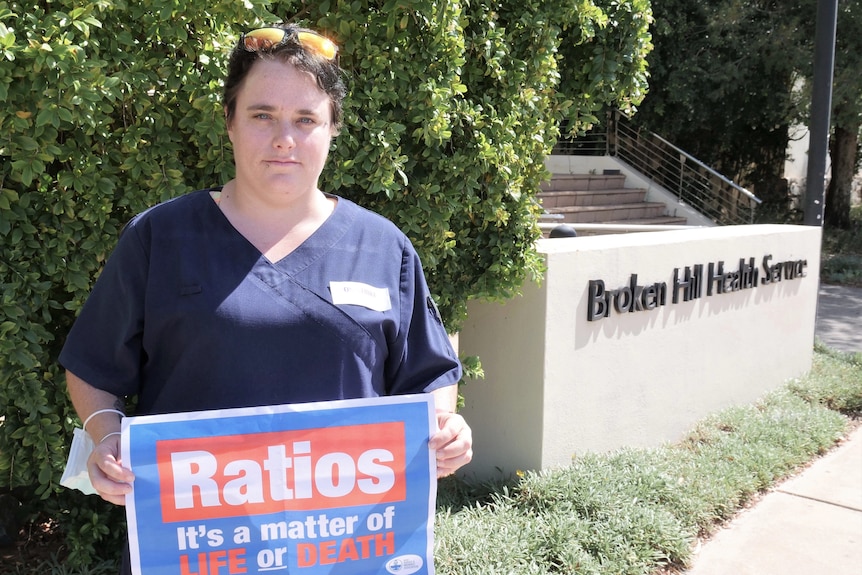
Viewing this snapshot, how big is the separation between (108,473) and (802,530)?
3904 millimetres

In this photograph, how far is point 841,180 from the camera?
60.7 ft

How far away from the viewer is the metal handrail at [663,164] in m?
16.4

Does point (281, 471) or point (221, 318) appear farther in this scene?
point (281, 471)

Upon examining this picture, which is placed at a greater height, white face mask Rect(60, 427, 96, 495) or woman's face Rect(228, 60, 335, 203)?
woman's face Rect(228, 60, 335, 203)

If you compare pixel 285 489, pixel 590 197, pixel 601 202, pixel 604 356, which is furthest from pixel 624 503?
pixel 601 202

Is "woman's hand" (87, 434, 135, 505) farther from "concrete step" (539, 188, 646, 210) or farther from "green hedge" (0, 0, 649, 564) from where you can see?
"concrete step" (539, 188, 646, 210)

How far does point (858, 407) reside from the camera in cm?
667

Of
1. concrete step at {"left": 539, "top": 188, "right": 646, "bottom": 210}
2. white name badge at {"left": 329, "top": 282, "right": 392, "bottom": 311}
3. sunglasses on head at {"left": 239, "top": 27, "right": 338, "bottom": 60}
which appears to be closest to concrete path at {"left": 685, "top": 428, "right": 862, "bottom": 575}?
white name badge at {"left": 329, "top": 282, "right": 392, "bottom": 311}

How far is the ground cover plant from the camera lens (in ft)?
11.9

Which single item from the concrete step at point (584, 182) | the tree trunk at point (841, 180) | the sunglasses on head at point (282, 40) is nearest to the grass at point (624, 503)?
the sunglasses on head at point (282, 40)

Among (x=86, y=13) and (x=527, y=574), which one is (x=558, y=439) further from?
(x=86, y=13)

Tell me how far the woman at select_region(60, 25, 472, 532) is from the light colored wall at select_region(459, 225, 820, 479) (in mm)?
2604

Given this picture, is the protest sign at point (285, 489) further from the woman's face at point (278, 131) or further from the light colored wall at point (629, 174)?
the light colored wall at point (629, 174)

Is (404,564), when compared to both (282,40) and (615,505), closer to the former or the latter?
(282,40)
